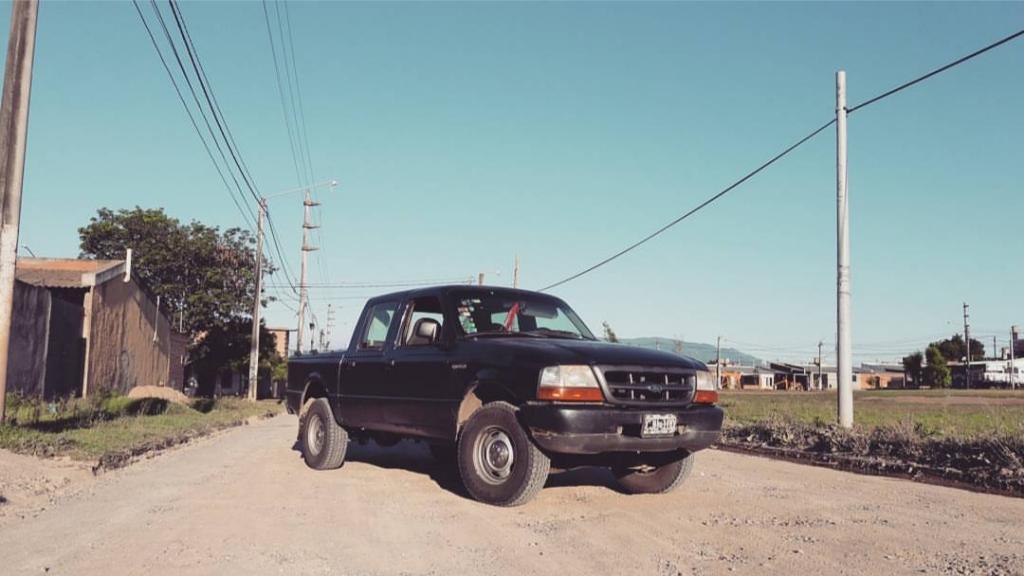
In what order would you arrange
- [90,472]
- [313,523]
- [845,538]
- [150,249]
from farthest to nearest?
1. [150,249]
2. [90,472]
3. [313,523]
4. [845,538]

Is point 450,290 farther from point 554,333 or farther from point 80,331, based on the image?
point 80,331

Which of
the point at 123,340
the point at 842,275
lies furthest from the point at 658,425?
the point at 123,340

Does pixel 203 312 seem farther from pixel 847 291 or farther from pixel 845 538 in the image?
pixel 845 538

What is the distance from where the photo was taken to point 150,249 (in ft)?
147

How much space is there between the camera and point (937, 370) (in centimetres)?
9125

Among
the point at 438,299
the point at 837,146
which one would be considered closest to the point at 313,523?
the point at 438,299

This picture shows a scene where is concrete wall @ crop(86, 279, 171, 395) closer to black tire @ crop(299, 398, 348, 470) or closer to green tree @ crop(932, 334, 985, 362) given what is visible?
black tire @ crop(299, 398, 348, 470)

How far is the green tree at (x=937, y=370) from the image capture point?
90.9 metres

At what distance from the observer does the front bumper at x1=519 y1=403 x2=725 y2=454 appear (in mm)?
5562

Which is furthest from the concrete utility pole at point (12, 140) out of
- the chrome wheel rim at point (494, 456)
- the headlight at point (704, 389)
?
the headlight at point (704, 389)

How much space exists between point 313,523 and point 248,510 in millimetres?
811

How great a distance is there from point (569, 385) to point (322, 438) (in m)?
3.99

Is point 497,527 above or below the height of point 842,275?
below

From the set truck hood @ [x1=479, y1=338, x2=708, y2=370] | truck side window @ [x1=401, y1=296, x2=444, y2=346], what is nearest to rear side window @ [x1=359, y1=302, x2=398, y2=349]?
truck side window @ [x1=401, y1=296, x2=444, y2=346]
